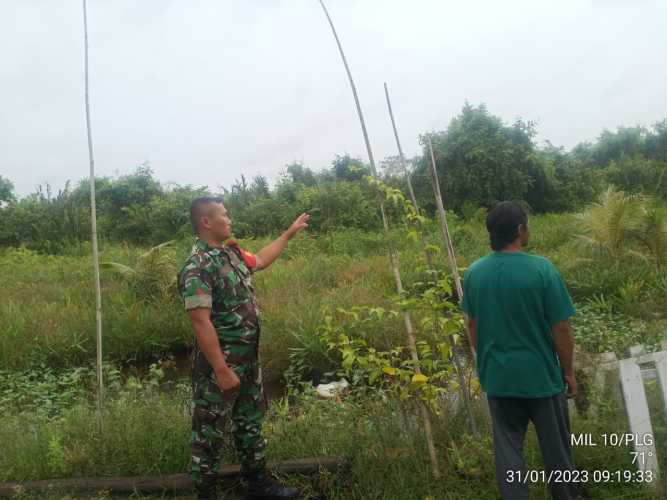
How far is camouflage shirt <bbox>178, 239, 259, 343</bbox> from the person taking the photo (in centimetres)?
236

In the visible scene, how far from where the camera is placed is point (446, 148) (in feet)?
50.8

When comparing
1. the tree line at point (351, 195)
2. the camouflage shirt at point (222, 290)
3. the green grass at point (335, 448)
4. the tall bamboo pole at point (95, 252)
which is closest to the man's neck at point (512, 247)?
the green grass at point (335, 448)

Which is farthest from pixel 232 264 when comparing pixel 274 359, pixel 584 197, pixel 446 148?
pixel 584 197

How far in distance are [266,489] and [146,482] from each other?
64 cm

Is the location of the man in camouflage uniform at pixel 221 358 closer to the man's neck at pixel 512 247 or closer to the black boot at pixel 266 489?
the black boot at pixel 266 489

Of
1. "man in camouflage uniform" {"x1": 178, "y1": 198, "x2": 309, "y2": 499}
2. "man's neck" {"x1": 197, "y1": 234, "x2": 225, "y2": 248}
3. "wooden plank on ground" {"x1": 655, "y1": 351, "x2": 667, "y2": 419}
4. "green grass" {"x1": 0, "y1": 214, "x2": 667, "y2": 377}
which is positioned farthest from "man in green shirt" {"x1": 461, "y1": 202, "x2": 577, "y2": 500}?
"green grass" {"x1": 0, "y1": 214, "x2": 667, "y2": 377}

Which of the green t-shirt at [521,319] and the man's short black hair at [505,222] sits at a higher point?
the man's short black hair at [505,222]

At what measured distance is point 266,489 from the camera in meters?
2.62

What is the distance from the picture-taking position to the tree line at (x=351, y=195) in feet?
49.3

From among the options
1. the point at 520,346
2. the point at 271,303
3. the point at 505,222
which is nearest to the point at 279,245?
the point at 505,222

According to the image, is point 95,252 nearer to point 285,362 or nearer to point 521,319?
point 521,319

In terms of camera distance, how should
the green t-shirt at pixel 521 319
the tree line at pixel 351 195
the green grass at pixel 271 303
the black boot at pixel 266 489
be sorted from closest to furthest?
the green t-shirt at pixel 521 319, the black boot at pixel 266 489, the green grass at pixel 271 303, the tree line at pixel 351 195

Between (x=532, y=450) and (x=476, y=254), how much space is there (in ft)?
21.5

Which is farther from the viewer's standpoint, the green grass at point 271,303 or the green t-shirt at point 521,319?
the green grass at point 271,303
